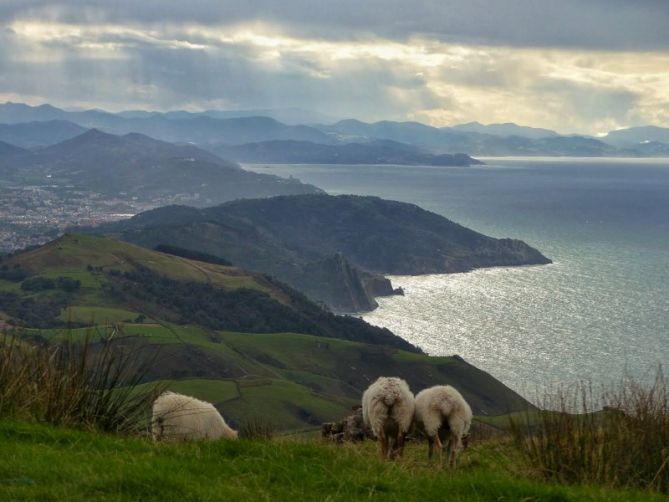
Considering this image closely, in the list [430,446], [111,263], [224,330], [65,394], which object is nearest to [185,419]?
[65,394]

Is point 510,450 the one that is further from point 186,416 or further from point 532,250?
point 532,250

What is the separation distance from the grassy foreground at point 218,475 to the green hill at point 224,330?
5286cm

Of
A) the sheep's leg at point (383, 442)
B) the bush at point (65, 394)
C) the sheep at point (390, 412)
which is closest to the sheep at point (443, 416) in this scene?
the sheep at point (390, 412)

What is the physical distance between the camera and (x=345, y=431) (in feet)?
42.9

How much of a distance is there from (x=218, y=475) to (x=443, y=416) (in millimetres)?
4661

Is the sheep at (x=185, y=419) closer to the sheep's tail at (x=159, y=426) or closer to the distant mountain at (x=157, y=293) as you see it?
the sheep's tail at (x=159, y=426)

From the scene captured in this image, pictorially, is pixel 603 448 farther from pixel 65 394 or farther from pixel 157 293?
pixel 157 293

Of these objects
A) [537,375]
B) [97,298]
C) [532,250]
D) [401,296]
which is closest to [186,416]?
[537,375]

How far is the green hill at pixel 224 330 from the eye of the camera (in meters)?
76.4

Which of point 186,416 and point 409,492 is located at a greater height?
point 409,492

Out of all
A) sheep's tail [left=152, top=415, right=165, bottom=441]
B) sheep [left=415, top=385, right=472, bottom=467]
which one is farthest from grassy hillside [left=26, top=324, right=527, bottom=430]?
sheep's tail [left=152, top=415, right=165, bottom=441]

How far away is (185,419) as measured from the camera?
10648 mm

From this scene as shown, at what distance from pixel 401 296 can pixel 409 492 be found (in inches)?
6387

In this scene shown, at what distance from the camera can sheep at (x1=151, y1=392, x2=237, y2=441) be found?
10.3 m
